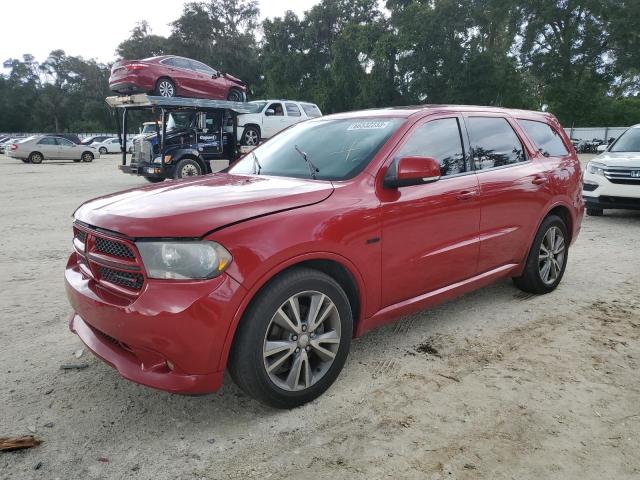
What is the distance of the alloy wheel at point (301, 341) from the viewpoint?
2.60 meters

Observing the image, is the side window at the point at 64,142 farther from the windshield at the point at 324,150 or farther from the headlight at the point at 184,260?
the headlight at the point at 184,260

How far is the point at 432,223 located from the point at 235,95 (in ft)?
48.6

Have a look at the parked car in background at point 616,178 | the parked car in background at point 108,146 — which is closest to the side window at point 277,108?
the parked car in background at point 616,178

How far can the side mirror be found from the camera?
9.91 ft

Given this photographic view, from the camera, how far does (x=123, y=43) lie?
2467 inches

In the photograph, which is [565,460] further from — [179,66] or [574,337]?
[179,66]

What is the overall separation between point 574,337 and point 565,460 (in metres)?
1.58

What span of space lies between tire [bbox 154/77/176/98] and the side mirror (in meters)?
12.8

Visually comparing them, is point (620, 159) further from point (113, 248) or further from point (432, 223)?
point (113, 248)

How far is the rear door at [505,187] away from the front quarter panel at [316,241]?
1.22 metres

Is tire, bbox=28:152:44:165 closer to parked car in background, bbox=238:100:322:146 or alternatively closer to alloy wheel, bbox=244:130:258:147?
parked car in background, bbox=238:100:322:146

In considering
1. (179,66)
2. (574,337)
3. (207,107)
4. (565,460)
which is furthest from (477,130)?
(179,66)

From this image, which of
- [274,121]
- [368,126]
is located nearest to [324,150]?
[368,126]

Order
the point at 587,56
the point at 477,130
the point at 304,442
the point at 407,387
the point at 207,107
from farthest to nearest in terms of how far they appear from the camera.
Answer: the point at 587,56 → the point at 207,107 → the point at 477,130 → the point at 407,387 → the point at 304,442
